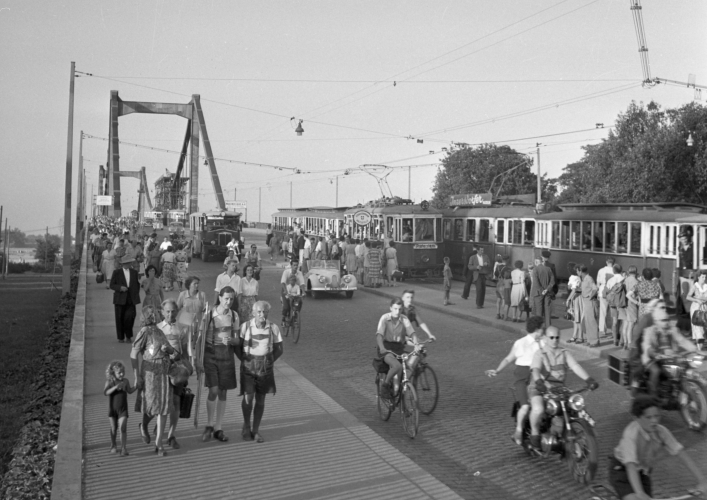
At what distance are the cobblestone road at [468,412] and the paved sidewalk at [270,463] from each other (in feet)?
1.46

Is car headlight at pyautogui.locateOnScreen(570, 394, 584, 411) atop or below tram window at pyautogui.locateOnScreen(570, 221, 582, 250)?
below

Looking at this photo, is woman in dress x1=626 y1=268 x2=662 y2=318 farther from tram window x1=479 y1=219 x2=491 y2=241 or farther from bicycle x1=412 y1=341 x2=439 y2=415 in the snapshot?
tram window x1=479 y1=219 x2=491 y2=241

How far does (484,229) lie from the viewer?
107 ft

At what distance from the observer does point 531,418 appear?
7785 mm

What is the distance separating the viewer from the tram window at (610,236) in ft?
79.8

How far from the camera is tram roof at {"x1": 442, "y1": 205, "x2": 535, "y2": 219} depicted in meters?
30.3

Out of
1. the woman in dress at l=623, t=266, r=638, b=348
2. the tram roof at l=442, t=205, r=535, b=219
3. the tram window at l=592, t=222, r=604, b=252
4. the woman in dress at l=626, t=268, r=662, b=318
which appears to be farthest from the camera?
the tram roof at l=442, t=205, r=535, b=219

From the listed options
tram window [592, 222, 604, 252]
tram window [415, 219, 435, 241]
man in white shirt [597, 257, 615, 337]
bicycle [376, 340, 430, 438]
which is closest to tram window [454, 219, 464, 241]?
tram window [415, 219, 435, 241]

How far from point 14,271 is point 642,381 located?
58.3 metres

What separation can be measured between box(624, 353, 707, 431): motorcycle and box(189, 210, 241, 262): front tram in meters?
33.8

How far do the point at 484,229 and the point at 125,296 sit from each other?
2047 centimetres

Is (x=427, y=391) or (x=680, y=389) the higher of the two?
(x=680, y=389)

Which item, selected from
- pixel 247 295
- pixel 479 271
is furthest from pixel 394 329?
pixel 479 271

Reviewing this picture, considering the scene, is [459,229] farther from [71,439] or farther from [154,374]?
[71,439]
